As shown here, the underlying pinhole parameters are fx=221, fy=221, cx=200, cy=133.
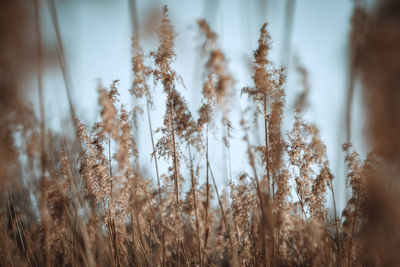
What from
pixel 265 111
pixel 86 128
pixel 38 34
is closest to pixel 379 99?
pixel 265 111

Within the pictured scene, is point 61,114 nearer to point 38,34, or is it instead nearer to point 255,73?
point 38,34

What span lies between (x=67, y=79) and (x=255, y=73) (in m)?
0.90

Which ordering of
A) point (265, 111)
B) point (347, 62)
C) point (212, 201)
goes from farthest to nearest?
1. point (212, 201)
2. point (265, 111)
3. point (347, 62)

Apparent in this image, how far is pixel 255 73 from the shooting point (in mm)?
1196

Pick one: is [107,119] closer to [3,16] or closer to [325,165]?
[3,16]

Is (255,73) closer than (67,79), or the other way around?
(67,79)

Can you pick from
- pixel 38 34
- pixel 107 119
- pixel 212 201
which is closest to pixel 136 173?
pixel 107 119

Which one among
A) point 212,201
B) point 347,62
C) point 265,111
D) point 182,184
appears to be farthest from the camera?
point 212,201

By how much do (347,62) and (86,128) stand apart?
160 centimetres

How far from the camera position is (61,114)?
1115 millimetres

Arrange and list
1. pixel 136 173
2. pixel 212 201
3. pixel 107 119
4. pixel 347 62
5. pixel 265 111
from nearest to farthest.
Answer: pixel 347 62, pixel 107 119, pixel 265 111, pixel 136 173, pixel 212 201

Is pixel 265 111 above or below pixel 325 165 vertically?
above

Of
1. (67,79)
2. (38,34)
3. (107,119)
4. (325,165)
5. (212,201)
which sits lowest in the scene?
(212,201)

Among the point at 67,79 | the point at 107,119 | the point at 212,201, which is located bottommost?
the point at 212,201
